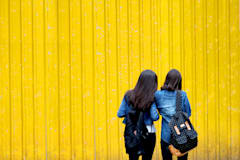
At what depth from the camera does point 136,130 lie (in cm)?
418

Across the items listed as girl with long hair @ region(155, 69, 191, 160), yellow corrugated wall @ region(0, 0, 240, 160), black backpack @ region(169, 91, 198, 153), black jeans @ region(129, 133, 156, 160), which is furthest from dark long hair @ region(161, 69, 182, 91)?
yellow corrugated wall @ region(0, 0, 240, 160)

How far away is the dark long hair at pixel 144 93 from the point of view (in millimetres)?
4160

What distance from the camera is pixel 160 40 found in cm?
623

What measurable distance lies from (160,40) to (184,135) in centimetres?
263

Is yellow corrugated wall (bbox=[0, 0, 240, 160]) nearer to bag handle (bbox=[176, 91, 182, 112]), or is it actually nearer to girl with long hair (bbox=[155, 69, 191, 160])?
girl with long hair (bbox=[155, 69, 191, 160])

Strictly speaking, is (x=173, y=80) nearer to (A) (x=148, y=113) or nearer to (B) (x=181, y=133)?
(A) (x=148, y=113)

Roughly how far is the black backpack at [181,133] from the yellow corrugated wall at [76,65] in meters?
2.10

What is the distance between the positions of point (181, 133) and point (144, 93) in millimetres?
724

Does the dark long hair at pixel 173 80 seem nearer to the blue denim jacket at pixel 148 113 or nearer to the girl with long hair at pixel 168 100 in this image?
the girl with long hair at pixel 168 100

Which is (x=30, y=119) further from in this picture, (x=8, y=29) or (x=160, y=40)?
(x=160, y=40)

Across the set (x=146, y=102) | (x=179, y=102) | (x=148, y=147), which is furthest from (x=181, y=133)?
(x=146, y=102)

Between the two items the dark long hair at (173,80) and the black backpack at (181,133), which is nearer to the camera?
the black backpack at (181,133)

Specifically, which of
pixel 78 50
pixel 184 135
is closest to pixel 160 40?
pixel 78 50

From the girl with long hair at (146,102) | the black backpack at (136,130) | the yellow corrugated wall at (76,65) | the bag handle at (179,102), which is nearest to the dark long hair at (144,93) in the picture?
the girl with long hair at (146,102)
